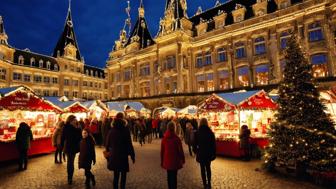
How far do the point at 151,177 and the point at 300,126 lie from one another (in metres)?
5.15

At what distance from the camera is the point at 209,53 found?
95.0ft

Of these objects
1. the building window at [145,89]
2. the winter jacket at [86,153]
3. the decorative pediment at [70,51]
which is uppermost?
the decorative pediment at [70,51]

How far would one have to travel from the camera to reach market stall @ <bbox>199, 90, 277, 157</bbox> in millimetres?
10539

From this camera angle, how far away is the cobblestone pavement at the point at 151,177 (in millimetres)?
6113

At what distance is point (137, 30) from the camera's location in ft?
133

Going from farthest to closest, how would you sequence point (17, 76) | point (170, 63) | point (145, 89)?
point (17, 76)
point (145, 89)
point (170, 63)

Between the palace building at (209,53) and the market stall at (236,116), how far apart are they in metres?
7.46

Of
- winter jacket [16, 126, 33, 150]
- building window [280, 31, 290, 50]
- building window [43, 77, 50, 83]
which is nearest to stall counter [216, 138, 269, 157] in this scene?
winter jacket [16, 126, 33, 150]

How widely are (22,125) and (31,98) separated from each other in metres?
3.31

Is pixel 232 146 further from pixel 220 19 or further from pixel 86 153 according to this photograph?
pixel 220 19

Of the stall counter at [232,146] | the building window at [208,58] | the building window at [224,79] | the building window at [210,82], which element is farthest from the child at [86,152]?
the building window at [208,58]

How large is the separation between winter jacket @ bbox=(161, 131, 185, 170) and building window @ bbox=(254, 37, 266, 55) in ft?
74.7

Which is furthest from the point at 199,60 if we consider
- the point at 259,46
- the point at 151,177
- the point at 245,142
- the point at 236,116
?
the point at 151,177

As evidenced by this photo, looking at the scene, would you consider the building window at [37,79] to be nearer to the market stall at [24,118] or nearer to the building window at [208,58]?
the building window at [208,58]
